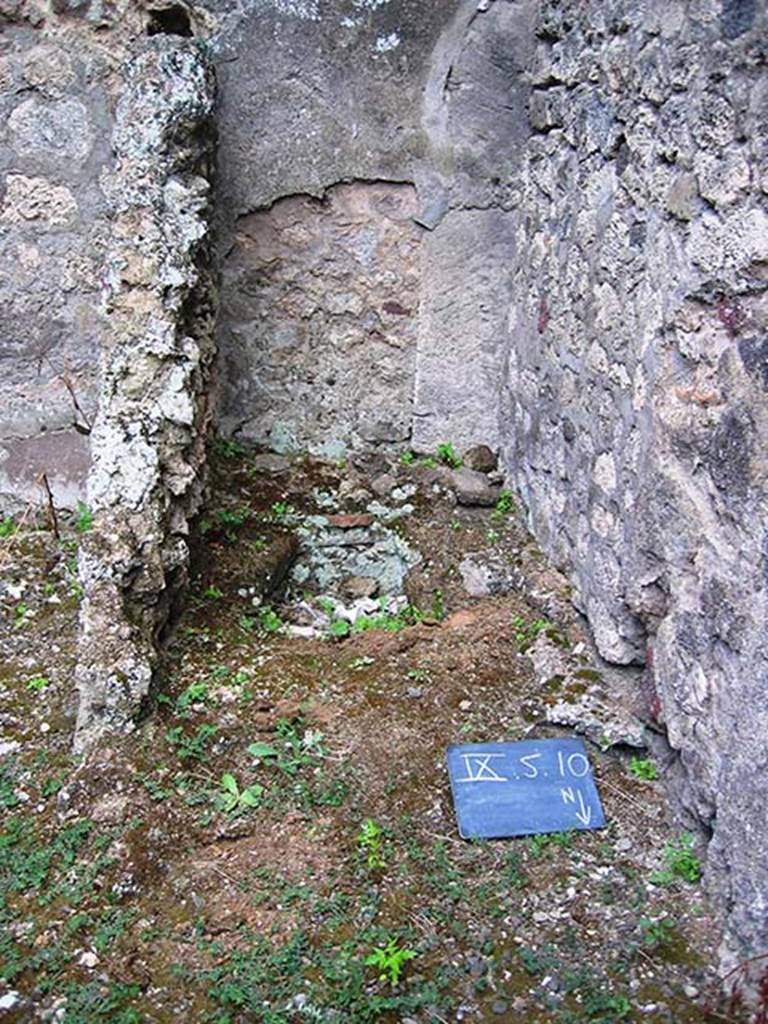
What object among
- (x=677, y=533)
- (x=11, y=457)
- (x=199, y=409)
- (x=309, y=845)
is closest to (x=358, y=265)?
(x=199, y=409)

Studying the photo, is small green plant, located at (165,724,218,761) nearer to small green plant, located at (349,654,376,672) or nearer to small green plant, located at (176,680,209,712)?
small green plant, located at (176,680,209,712)

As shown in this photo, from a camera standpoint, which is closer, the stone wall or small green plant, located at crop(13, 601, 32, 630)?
the stone wall

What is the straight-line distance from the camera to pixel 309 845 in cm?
245

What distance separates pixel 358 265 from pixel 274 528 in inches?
38.6

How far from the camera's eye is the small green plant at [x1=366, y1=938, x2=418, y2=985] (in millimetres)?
2135

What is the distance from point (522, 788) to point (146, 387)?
1.48 meters

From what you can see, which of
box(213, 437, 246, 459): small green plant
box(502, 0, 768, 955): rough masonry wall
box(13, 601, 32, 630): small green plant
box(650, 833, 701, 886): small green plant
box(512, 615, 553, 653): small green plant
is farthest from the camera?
box(213, 437, 246, 459): small green plant

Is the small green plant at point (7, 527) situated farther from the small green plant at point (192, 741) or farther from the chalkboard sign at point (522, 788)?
the chalkboard sign at point (522, 788)

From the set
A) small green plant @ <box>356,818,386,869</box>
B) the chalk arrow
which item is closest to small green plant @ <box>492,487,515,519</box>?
the chalk arrow

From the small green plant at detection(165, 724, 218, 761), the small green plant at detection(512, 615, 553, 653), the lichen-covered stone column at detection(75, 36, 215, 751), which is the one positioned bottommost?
the small green plant at detection(165, 724, 218, 761)

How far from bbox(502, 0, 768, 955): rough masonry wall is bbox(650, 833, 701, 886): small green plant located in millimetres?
71

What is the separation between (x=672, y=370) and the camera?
2.40 meters

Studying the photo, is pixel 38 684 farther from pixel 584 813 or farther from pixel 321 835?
pixel 584 813

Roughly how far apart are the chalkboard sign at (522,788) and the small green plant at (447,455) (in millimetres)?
1407
